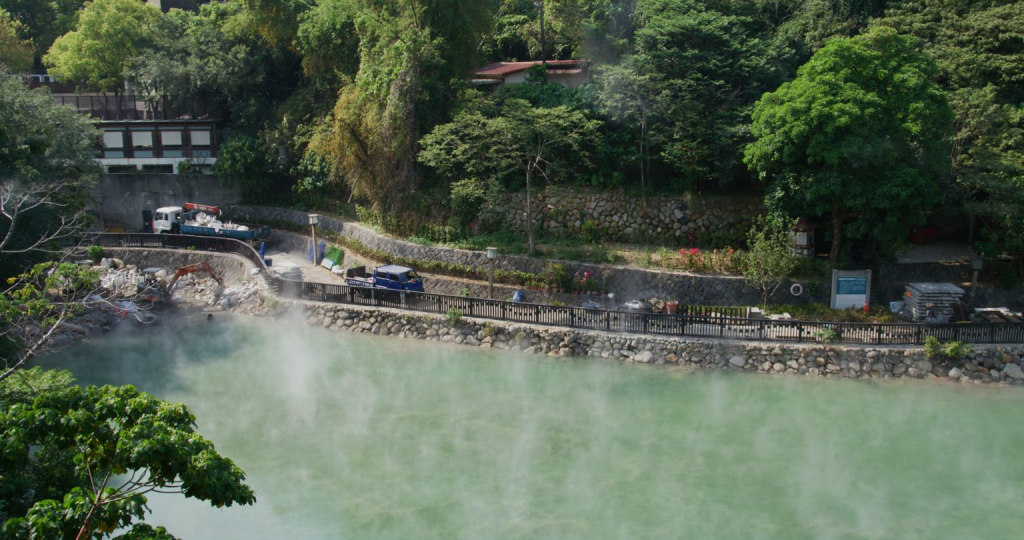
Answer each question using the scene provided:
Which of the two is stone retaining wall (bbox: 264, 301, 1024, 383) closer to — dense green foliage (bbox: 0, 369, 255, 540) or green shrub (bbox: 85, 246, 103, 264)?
green shrub (bbox: 85, 246, 103, 264)

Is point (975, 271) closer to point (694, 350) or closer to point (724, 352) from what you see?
point (724, 352)

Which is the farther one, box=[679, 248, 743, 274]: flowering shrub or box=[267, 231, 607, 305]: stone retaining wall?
box=[267, 231, 607, 305]: stone retaining wall

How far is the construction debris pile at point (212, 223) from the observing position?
30547mm

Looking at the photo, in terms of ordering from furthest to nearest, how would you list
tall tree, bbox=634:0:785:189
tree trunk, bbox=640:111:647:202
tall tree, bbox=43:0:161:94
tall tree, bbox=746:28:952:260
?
1. tall tree, bbox=43:0:161:94
2. tree trunk, bbox=640:111:647:202
3. tall tree, bbox=634:0:785:189
4. tall tree, bbox=746:28:952:260

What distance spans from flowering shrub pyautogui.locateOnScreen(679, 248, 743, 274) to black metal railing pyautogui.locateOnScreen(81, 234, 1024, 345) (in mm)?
2000

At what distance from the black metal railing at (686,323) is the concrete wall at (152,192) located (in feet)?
43.8

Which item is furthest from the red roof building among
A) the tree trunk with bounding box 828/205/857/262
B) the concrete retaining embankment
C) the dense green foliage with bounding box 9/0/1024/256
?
the tree trunk with bounding box 828/205/857/262

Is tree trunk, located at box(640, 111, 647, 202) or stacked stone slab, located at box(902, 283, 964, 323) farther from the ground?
A: tree trunk, located at box(640, 111, 647, 202)

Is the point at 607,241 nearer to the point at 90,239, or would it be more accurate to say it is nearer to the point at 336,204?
the point at 336,204

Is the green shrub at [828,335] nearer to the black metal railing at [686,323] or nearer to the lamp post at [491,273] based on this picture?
the black metal railing at [686,323]

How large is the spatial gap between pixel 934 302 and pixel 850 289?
1.99 metres

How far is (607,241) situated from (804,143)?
6.88 m

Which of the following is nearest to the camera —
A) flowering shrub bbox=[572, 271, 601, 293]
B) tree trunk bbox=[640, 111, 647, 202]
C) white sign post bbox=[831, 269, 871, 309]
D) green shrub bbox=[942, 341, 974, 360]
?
green shrub bbox=[942, 341, 974, 360]

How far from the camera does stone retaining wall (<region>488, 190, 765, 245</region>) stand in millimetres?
24328
